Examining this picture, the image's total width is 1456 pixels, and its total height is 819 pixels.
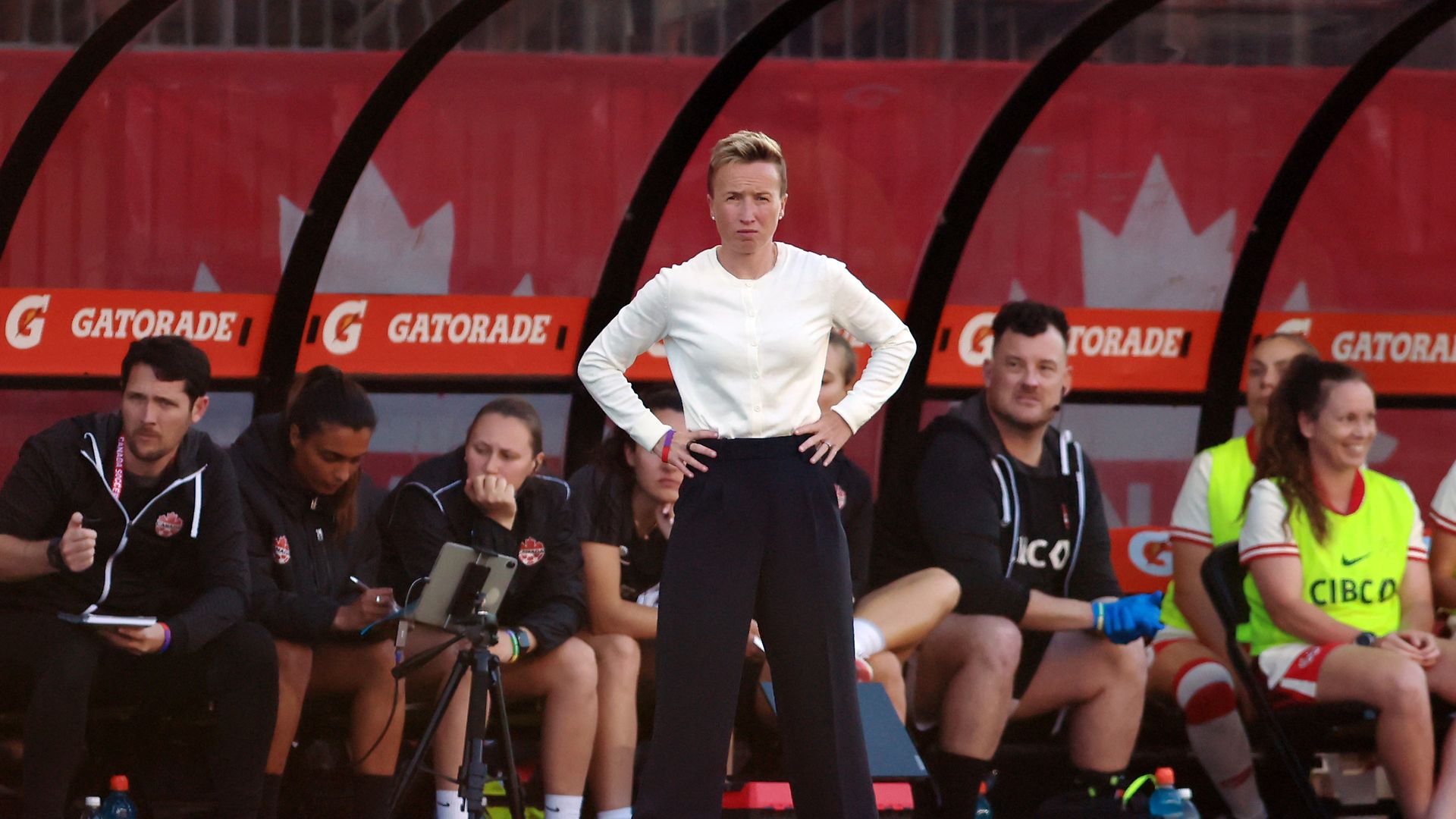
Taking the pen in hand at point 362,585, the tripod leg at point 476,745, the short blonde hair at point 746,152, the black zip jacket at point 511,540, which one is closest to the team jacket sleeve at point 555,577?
the black zip jacket at point 511,540

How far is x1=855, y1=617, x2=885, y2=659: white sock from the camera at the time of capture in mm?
4934

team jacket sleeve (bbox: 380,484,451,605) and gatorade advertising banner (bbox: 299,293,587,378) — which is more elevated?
gatorade advertising banner (bbox: 299,293,587,378)

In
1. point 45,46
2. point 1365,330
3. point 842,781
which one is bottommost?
point 842,781

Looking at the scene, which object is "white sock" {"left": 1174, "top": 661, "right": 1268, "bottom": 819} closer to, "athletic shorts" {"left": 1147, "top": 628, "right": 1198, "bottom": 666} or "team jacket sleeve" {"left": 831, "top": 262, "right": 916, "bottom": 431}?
"athletic shorts" {"left": 1147, "top": 628, "right": 1198, "bottom": 666}

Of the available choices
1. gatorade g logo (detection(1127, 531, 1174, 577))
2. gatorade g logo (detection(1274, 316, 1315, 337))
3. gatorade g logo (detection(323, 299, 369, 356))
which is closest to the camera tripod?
gatorade g logo (detection(323, 299, 369, 356))

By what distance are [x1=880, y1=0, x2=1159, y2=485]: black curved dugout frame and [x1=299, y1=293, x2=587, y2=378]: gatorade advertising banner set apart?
3.57ft

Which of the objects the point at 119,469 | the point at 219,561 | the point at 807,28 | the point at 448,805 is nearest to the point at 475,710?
the point at 448,805

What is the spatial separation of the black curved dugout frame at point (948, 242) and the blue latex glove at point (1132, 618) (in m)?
1.36

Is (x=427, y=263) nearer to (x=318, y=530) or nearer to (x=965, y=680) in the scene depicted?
(x=318, y=530)

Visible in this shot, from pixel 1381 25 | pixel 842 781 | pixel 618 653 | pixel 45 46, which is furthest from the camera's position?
pixel 1381 25

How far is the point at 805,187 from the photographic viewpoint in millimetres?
6578

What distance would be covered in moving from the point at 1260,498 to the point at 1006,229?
1.78 metres

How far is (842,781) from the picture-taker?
3.44 meters

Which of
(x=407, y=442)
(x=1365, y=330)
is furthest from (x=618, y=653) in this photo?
(x=1365, y=330)
